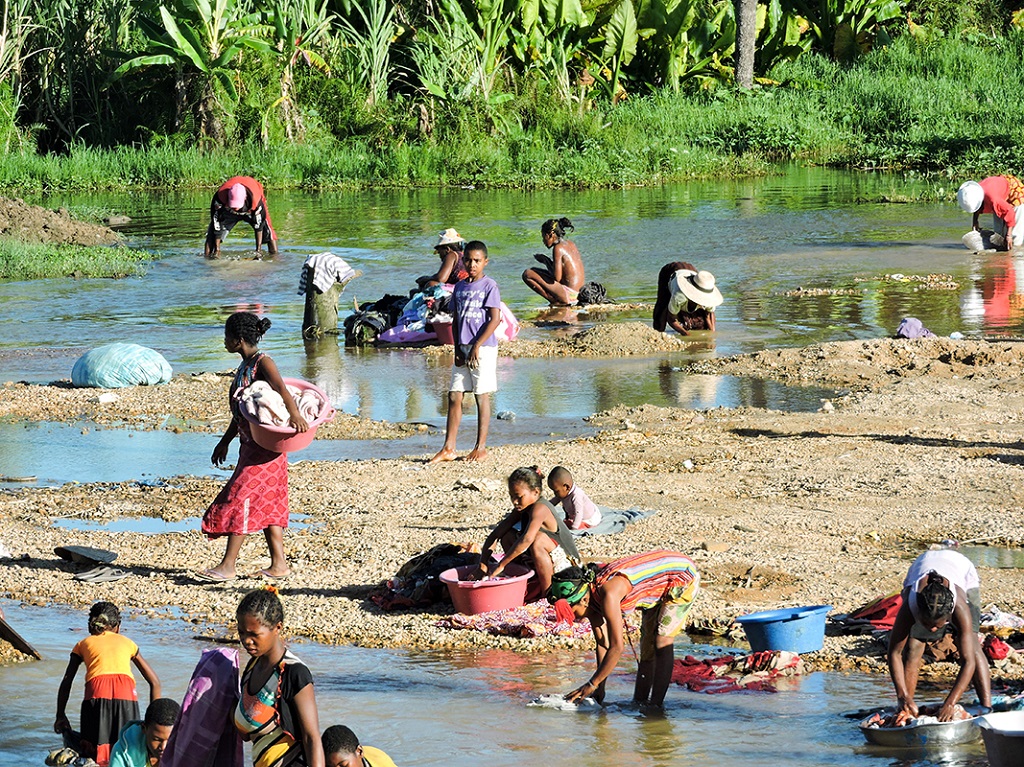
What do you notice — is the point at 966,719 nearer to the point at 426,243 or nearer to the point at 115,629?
the point at 115,629

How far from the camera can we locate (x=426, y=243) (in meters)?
23.6

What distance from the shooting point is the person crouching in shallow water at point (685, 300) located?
610 inches

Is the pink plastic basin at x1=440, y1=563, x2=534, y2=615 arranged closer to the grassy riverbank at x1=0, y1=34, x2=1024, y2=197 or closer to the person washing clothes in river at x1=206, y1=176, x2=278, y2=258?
the person washing clothes in river at x1=206, y1=176, x2=278, y2=258

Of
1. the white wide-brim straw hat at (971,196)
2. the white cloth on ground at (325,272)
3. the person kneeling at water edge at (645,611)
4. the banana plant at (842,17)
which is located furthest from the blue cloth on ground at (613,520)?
the banana plant at (842,17)

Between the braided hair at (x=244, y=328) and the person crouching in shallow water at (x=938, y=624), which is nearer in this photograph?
the person crouching in shallow water at (x=938, y=624)

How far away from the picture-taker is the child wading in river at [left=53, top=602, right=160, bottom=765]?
6.06 metres

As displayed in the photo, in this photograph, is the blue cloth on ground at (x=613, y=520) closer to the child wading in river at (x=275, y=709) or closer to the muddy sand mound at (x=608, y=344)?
the child wading in river at (x=275, y=709)

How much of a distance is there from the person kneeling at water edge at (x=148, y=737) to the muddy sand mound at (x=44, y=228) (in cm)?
1852

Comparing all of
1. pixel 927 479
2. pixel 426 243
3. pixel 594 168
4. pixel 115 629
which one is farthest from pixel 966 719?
pixel 594 168

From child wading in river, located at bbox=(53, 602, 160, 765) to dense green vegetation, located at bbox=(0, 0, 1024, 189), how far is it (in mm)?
26179

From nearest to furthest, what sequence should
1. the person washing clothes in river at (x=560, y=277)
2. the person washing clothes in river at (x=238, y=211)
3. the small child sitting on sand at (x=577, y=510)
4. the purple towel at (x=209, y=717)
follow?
the purple towel at (x=209, y=717)
the small child sitting on sand at (x=577, y=510)
the person washing clothes in river at (x=560, y=277)
the person washing clothes in river at (x=238, y=211)

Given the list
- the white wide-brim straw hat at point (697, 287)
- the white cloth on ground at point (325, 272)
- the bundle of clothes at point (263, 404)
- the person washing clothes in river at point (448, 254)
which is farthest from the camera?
the white cloth on ground at point (325, 272)

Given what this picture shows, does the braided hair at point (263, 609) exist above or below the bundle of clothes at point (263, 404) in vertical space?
below

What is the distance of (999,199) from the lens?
20328 millimetres
